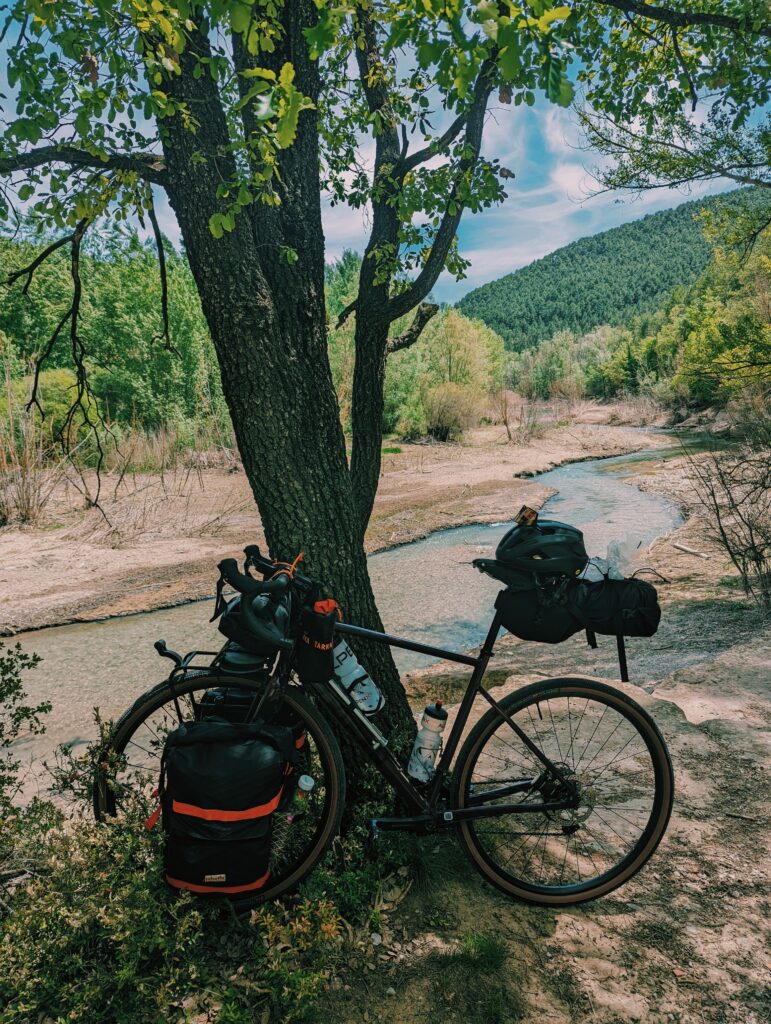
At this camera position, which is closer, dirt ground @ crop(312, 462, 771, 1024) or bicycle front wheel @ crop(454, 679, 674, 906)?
dirt ground @ crop(312, 462, 771, 1024)

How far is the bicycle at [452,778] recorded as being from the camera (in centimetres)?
215

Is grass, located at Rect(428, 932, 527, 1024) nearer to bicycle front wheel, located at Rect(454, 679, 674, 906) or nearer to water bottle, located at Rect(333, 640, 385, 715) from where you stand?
bicycle front wheel, located at Rect(454, 679, 674, 906)

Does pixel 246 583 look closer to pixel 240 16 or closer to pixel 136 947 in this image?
pixel 136 947

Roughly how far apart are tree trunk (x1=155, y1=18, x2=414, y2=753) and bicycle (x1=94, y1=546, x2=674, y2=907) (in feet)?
1.50

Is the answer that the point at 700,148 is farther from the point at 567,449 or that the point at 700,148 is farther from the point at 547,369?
the point at 547,369

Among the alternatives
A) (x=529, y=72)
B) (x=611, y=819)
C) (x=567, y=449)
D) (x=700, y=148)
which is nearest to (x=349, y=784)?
(x=611, y=819)

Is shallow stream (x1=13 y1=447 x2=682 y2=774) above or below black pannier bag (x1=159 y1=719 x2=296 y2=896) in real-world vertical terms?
below

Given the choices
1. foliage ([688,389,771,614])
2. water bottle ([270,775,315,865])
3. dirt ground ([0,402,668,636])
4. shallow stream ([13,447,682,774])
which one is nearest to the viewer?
water bottle ([270,775,315,865])

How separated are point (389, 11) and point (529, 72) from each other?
4.65 feet

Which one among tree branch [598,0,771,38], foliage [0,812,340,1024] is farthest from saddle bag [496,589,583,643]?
tree branch [598,0,771,38]

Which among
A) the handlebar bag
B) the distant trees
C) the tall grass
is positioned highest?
the distant trees

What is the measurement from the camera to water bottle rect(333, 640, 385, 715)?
2229 millimetres

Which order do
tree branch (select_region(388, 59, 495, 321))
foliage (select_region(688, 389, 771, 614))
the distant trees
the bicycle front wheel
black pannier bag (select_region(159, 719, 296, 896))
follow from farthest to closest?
the distant trees → foliage (select_region(688, 389, 771, 614)) → tree branch (select_region(388, 59, 495, 321)) → the bicycle front wheel → black pannier bag (select_region(159, 719, 296, 896))

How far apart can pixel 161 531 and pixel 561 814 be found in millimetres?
10621
